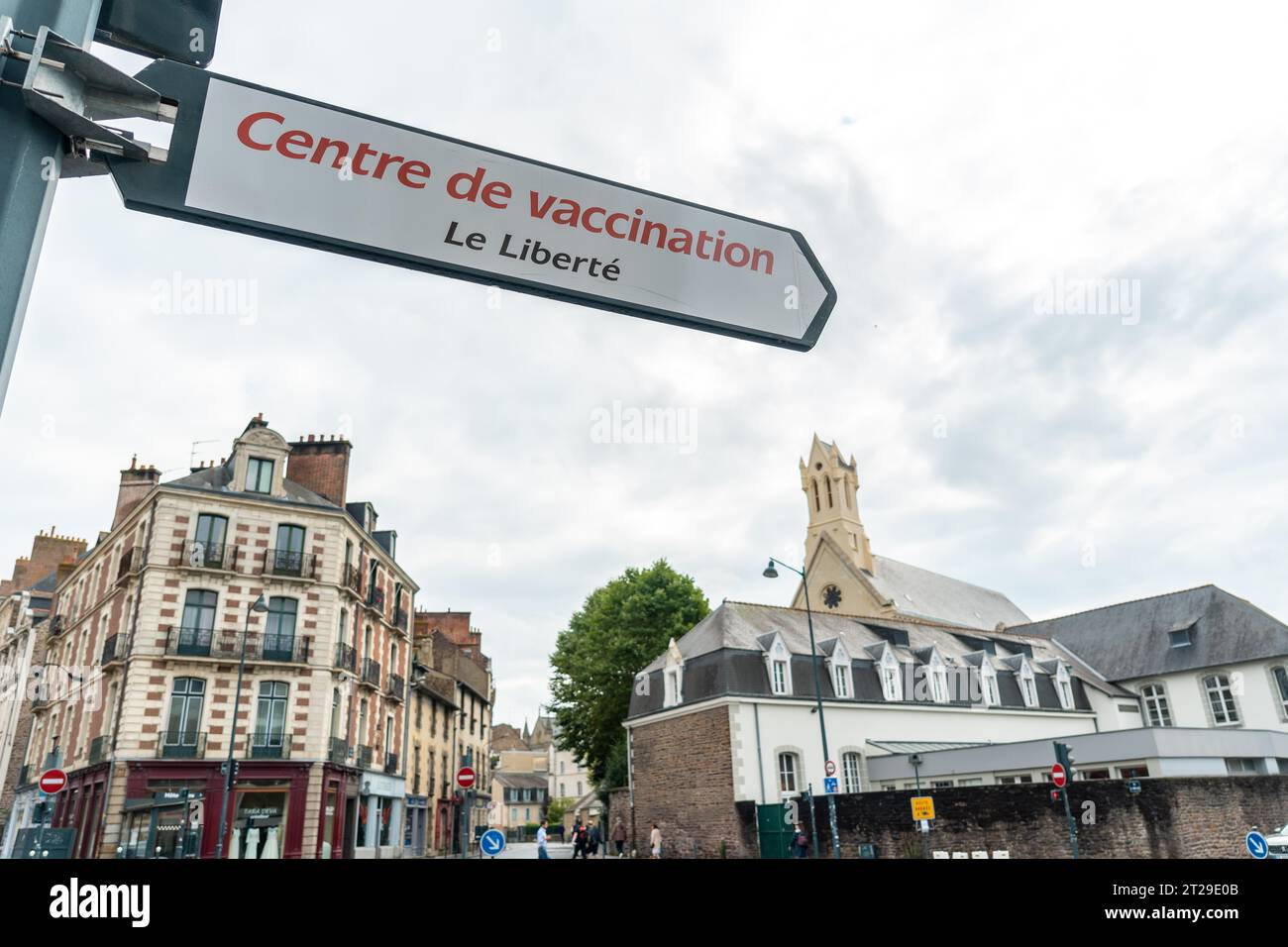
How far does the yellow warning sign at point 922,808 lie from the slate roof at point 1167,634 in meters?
30.5

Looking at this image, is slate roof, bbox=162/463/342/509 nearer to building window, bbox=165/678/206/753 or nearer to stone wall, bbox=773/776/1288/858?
building window, bbox=165/678/206/753

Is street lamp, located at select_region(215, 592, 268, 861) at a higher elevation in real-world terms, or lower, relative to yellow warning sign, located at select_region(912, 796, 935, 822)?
higher

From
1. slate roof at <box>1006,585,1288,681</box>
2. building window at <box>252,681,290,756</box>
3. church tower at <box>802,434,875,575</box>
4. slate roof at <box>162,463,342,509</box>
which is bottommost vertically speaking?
building window at <box>252,681,290,756</box>

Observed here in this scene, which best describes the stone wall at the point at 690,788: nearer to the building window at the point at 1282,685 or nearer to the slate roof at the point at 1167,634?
the slate roof at the point at 1167,634

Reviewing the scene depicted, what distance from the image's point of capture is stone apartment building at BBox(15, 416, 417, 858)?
2627 centimetres

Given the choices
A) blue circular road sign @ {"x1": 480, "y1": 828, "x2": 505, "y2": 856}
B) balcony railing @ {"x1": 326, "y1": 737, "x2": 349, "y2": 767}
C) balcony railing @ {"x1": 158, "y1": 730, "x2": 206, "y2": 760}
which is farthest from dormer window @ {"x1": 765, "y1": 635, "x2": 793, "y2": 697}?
blue circular road sign @ {"x1": 480, "y1": 828, "x2": 505, "y2": 856}

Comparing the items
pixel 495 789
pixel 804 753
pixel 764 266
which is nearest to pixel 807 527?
pixel 804 753

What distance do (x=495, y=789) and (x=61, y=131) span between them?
9936 cm

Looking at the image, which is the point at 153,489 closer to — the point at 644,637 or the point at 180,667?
the point at 180,667

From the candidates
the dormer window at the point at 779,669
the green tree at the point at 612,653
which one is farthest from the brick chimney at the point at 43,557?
the dormer window at the point at 779,669

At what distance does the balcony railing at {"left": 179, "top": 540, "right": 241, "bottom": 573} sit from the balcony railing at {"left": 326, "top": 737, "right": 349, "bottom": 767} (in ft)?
22.5

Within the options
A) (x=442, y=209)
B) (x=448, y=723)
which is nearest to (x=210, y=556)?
(x=448, y=723)

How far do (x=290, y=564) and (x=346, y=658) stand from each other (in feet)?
13.0

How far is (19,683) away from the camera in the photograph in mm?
38375
